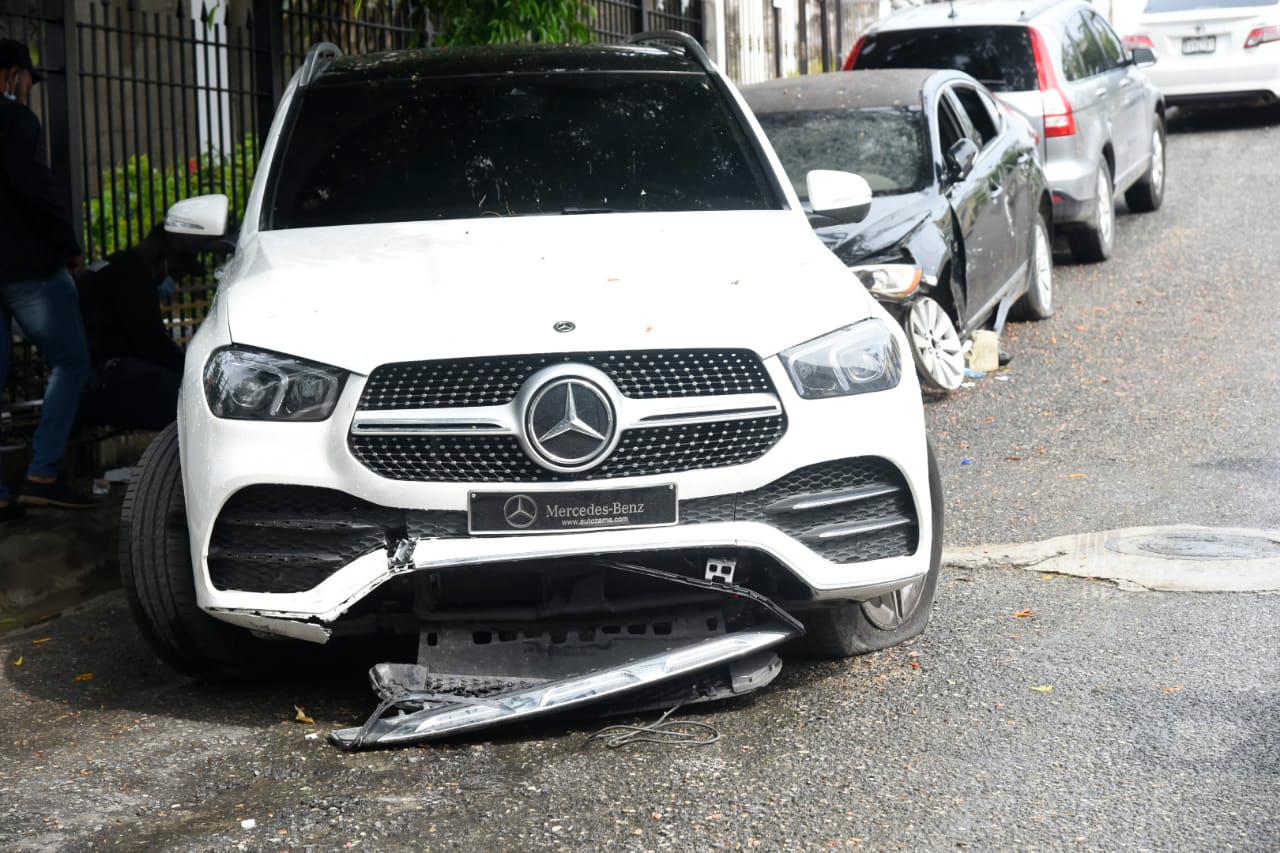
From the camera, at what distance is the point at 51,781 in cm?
431

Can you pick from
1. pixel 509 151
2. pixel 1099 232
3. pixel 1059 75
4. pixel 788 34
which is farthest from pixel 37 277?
pixel 788 34

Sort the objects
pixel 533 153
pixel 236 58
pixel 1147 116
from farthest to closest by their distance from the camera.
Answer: pixel 1147 116, pixel 236 58, pixel 533 153

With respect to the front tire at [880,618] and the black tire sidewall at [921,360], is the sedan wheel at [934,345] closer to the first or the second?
the black tire sidewall at [921,360]

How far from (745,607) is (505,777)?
0.84m

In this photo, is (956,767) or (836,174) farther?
(836,174)

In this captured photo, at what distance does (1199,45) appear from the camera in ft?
57.9

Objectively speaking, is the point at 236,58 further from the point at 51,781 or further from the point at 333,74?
the point at 51,781

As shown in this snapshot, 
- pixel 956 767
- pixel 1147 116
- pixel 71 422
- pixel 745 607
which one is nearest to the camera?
pixel 956 767

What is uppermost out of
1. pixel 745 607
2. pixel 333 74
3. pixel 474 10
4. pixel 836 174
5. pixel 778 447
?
pixel 474 10

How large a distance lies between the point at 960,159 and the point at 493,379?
18.3 ft

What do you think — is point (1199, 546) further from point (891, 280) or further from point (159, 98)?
point (159, 98)

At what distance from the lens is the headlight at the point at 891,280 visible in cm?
841

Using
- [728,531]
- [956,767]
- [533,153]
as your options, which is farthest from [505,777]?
[533,153]

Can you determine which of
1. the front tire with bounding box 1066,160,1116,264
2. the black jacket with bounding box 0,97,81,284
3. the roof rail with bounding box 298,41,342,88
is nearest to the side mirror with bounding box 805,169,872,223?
the roof rail with bounding box 298,41,342,88
